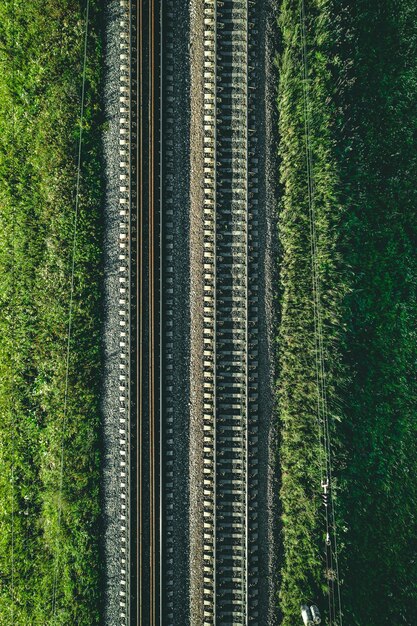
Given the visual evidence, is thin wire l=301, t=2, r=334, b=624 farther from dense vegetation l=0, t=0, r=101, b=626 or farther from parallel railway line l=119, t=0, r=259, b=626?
dense vegetation l=0, t=0, r=101, b=626

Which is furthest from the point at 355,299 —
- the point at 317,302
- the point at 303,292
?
the point at 303,292

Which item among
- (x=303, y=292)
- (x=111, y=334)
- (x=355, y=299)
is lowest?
(x=111, y=334)

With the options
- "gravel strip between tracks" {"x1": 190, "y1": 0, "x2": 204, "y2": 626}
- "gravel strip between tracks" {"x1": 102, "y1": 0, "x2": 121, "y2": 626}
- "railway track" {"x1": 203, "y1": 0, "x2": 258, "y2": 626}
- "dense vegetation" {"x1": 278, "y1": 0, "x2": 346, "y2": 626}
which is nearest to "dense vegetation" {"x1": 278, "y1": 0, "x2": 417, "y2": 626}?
"dense vegetation" {"x1": 278, "y1": 0, "x2": 346, "y2": 626}

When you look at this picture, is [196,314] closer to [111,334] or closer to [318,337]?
[111,334]

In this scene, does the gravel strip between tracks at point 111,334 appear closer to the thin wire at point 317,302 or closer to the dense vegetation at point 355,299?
the dense vegetation at point 355,299

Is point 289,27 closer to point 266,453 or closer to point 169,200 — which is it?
point 169,200

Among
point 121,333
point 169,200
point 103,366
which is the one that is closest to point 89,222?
point 169,200
